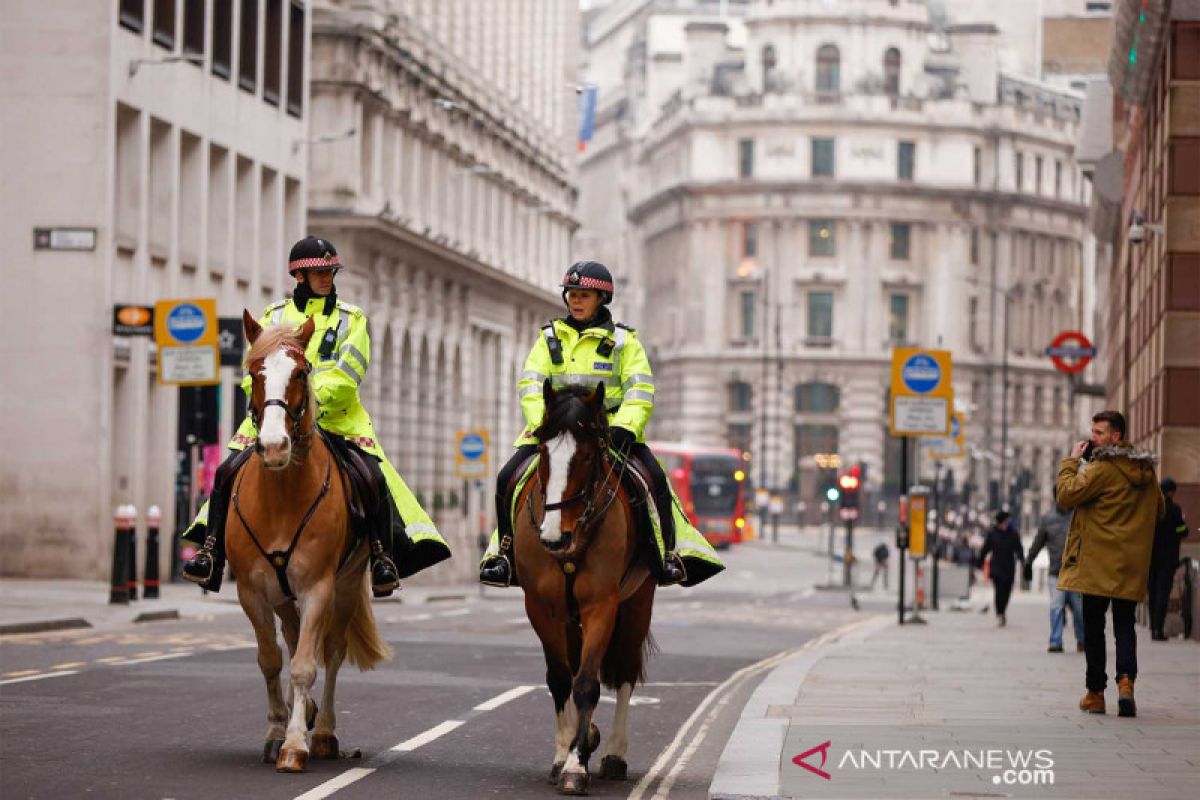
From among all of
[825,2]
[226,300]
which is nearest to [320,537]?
[226,300]

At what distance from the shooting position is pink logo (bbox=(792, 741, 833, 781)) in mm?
13203

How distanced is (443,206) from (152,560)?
40185 mm

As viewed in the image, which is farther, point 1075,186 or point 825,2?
point 1075,186

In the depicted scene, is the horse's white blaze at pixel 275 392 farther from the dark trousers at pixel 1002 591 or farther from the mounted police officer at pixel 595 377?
the dark trousers at pixel 1002 591

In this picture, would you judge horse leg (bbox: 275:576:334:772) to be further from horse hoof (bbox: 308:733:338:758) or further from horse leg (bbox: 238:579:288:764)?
horse hoof (bbox: 308:733:338:758)

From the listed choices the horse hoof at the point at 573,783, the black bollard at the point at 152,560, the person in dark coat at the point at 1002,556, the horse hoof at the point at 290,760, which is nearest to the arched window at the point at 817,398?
the person in dark coat at the point at 1002,556

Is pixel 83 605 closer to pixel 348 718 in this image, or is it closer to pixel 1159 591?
pixel 1159 591

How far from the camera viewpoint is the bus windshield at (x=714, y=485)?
104125 millimetres

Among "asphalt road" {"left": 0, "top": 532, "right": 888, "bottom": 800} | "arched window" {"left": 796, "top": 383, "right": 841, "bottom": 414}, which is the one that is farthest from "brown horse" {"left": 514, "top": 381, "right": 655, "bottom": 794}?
"arched window" {"left": 796, "top": 383, "right": 841, "bottom": 414}

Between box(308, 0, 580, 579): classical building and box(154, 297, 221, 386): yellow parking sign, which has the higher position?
box(308, 0, 580, 579): classical building

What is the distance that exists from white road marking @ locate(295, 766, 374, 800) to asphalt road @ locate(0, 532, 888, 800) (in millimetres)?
18

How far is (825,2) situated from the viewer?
144 m

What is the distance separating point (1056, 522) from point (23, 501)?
67.3 feet

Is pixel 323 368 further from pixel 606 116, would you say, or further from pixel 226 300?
pixel 606 116
